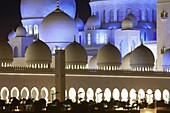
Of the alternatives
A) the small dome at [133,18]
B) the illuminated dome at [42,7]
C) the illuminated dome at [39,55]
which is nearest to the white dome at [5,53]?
the illuminated dome at [39,55]

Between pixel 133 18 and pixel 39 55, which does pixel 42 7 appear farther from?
pixel 39 55

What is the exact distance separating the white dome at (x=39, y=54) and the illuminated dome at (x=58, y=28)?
3776 mm

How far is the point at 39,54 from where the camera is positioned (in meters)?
62.5

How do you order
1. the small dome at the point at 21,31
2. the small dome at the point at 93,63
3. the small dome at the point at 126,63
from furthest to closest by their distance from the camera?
1. the small dome at the point at 21,31
2. the small dome at the point at 93,63
3. the small dome at the point at 126,63

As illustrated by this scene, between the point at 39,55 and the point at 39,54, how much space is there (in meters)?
0.06

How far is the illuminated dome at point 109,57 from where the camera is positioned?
63969 millimetres

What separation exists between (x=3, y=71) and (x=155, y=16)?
16.0 m

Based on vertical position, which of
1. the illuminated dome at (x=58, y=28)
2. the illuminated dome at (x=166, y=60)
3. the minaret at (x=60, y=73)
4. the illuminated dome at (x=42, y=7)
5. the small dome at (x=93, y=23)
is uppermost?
the illuminated dome at (x=42, y=7)

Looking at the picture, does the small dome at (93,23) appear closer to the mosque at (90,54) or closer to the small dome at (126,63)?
Result: the mosque at (90,54)

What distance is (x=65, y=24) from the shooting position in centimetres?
6675

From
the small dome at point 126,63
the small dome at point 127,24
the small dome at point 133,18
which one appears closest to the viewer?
the small dome at point 126,63

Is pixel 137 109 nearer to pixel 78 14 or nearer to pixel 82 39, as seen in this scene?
pixel 82 39

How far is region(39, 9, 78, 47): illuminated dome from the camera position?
218 ft

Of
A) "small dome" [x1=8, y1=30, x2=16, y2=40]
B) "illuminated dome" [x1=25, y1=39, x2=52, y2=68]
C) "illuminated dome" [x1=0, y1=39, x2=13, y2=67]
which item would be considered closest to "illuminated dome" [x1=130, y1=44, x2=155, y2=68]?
"illuminated dome" [x1=25, y1=39, x2=52, y2=68]
